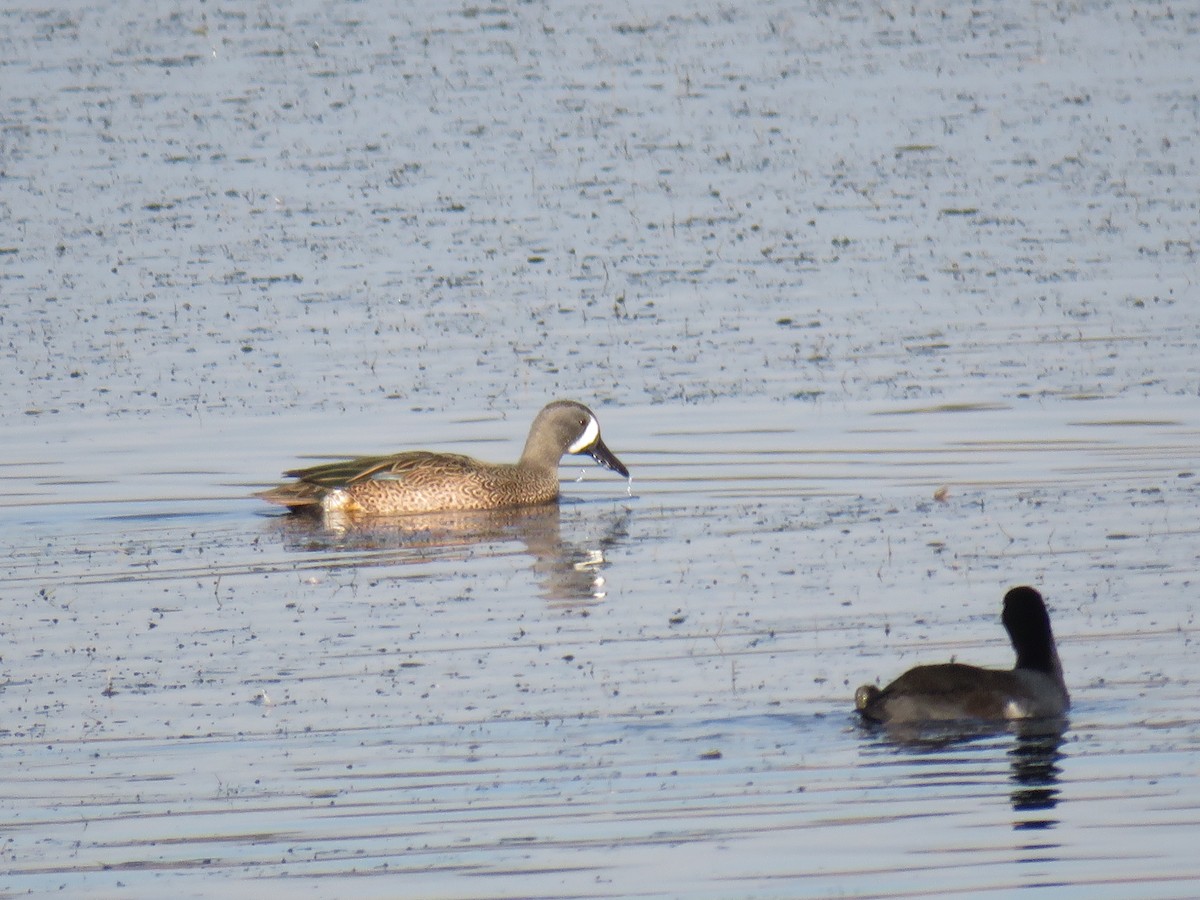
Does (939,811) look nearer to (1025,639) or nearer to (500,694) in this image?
(1025,639)

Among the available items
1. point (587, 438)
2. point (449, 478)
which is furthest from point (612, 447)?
point (449, 478)

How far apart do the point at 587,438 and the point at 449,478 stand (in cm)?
97

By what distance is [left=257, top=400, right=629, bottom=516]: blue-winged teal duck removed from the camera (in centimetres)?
1466

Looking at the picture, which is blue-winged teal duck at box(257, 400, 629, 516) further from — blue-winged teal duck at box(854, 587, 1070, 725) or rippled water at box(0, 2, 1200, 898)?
blue-winged teal duck at box(854, 587, 1070, 725)

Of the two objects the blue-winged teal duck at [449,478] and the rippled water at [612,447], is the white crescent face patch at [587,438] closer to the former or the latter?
the blue-winged teal duck at [449,478]

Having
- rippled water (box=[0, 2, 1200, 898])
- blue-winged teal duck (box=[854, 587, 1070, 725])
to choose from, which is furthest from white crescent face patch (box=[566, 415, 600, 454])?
blue-winged teal duck (box=[854, 587, 1070, 725])

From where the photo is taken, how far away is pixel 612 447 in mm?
16156

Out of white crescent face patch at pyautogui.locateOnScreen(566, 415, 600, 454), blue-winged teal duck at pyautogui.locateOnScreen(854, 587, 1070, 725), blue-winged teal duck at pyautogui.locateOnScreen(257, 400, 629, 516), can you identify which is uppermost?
white crescent face patch at pyautogui.locateOnScreen(566, 415, 600, 454)

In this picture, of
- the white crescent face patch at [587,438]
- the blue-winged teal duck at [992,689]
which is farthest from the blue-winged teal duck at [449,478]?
the blue-winged teal duck at [992,689]

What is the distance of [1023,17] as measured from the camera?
3359 centimetres

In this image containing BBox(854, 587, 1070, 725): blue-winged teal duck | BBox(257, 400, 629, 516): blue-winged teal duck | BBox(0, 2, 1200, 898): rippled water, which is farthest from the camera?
BBox(257, 400, 629, 516): blue-winged teal duck

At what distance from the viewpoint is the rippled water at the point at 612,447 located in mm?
8500

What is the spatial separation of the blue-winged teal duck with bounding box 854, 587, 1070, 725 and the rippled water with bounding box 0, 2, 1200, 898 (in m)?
0.14

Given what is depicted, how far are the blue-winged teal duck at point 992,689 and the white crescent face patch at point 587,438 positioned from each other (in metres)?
5.72
